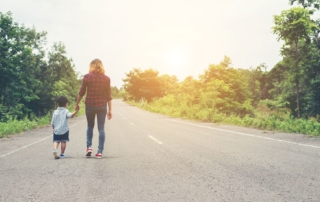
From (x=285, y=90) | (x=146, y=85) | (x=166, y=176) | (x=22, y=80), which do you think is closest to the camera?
(x=166, y=176)

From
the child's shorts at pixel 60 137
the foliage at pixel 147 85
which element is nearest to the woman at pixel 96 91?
the child's shorts at pixel 60 137

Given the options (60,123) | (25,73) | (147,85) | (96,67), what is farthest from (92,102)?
(147,85)

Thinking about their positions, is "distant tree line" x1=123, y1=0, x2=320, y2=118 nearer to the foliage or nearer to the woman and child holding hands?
the woman and child holding hands

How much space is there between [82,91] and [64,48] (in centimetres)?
2947

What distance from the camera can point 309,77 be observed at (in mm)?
20922

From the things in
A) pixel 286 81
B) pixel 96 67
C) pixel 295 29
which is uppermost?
pixel 295 29

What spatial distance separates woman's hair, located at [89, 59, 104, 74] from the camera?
6246mm

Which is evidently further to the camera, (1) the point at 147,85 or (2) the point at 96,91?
(1) the point at 147,85

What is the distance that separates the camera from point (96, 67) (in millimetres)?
6262

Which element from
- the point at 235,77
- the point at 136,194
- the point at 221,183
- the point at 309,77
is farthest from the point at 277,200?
the point at 235,77

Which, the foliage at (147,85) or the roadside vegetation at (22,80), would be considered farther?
the foliage at (147,85)

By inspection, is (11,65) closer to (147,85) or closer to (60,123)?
(60,123)

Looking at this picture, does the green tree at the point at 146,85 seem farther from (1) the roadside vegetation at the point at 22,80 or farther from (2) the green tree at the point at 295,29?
(2) the green tree at the point at 295,29

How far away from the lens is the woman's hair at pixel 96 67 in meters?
6.25
